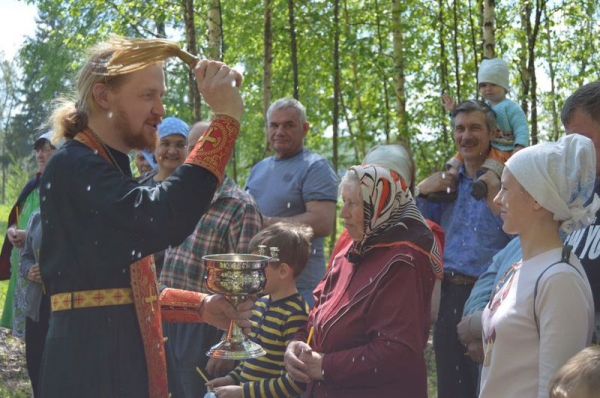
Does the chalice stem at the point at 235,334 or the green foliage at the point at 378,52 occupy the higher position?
the green foliage at the point at 378,52

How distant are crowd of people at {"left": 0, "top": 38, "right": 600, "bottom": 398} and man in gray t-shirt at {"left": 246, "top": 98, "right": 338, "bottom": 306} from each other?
1.2 inches

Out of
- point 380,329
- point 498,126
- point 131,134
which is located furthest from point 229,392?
point 498,126

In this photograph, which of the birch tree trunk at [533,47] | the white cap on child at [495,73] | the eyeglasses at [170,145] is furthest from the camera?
the birch tree trunk at [533,47]

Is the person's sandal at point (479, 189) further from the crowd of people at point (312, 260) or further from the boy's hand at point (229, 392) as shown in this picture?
the boy's hand at point (229, 392)

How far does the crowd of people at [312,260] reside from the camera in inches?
110

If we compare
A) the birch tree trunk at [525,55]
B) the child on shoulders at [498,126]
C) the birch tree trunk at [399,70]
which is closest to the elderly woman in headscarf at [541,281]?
the child on shoulders at [498,126]

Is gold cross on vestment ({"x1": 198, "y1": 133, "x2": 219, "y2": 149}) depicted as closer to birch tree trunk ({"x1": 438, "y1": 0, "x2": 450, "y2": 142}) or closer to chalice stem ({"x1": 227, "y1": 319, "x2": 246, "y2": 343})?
chalice stem ({"x1": 227, "y1": 319, "x2": 246, "y2": 343})

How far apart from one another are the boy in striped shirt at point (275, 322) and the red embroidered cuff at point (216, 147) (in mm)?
1818

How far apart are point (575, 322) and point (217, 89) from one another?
1.49 meters

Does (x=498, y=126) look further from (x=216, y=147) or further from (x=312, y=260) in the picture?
(x=216, y=147)

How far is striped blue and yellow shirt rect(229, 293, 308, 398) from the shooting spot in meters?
4.49

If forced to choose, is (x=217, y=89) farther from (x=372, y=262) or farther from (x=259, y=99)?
(x=259, y=99)

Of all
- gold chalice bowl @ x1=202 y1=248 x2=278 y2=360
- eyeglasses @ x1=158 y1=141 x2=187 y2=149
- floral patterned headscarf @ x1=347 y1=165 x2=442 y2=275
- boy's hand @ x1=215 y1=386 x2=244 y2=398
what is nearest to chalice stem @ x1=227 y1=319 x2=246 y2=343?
gold chalice bowl @ x1=202 y1=248 x2=278 y2=360

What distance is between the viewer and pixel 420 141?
42.3ft
